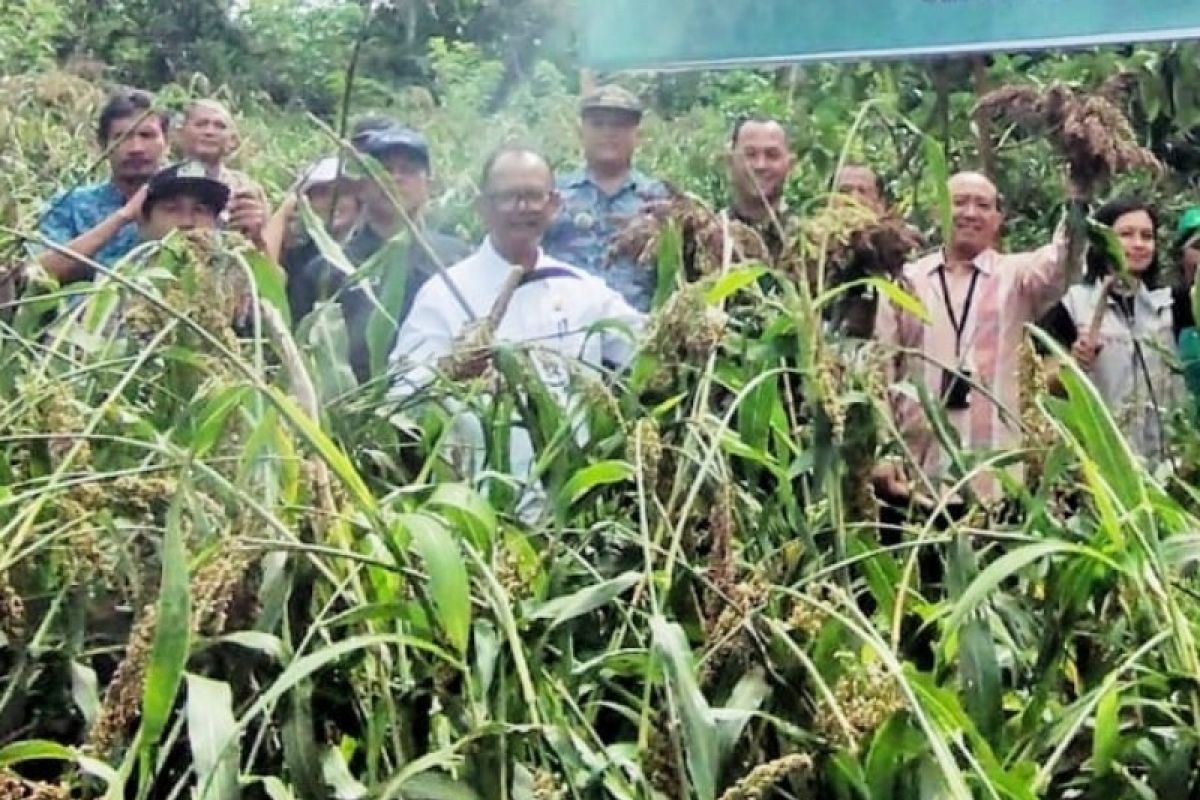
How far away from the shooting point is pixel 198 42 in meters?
5.93

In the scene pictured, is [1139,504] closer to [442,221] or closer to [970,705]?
[970,705]

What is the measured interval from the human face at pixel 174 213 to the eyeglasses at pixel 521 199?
0.31 m

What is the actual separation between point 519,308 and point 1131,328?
0.53m

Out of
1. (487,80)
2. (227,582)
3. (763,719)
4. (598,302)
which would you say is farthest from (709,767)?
(487,80)

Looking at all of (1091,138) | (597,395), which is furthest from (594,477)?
(1091,138)

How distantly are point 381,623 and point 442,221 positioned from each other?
202 centimetres

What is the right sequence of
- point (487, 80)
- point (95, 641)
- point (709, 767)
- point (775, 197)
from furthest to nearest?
point (487, 80) → point (775, 197) → point (95, 641) → point (709, 767)

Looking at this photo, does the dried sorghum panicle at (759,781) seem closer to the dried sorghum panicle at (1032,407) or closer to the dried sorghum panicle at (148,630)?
the dried sorghum panicle at (148,630)

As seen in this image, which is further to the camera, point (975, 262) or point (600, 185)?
point (600, 185)

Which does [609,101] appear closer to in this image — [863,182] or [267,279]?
[863,182]

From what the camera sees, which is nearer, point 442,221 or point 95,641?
point 95,641

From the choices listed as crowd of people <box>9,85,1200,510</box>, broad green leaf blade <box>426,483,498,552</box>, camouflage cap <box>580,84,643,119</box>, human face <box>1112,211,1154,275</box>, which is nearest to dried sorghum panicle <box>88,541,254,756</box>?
broad green leaf blade <box>426,483,498,552</box>

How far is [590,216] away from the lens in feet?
7.79

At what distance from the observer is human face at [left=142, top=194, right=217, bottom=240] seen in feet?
6.09
